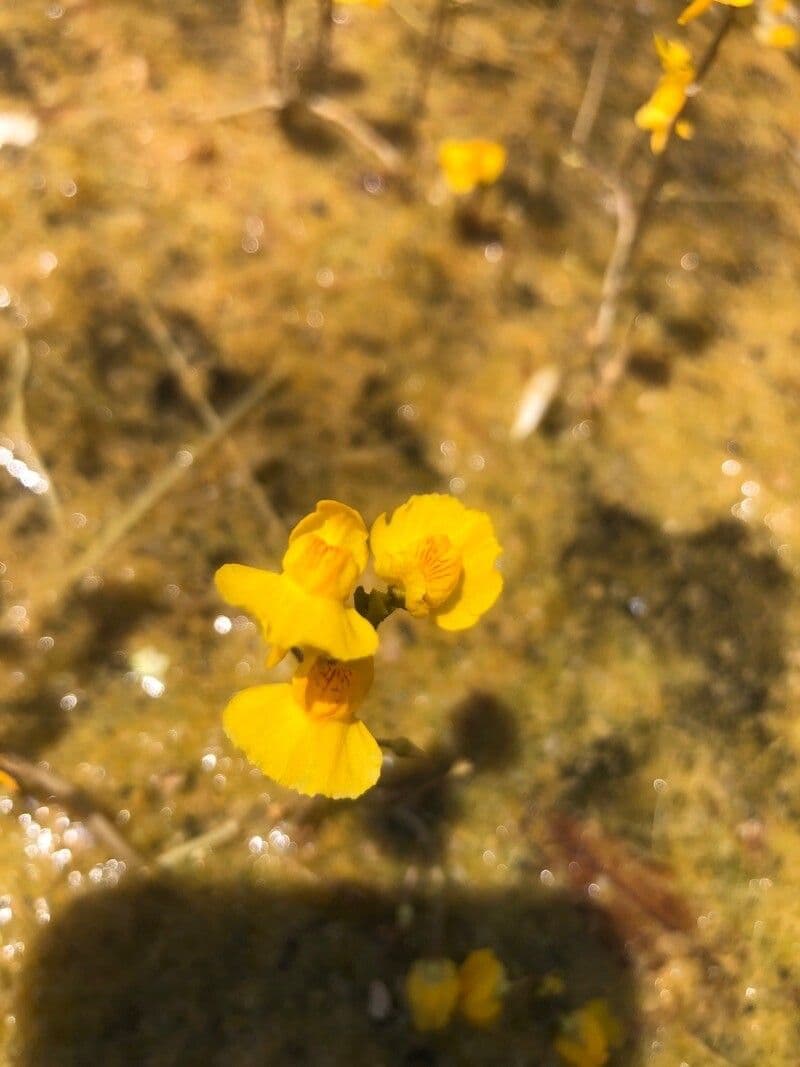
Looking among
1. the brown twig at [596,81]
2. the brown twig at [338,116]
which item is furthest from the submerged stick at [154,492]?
the brown twig at [596,81]

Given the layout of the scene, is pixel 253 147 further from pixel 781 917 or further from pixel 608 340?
pixel 781 917

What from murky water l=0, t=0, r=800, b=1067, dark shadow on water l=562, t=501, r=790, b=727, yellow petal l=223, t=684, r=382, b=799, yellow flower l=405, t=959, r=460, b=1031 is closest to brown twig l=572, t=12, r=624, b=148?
murky water l=0, t=0, r=800, b=1067

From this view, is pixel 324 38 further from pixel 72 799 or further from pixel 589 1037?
pixel 589 1037

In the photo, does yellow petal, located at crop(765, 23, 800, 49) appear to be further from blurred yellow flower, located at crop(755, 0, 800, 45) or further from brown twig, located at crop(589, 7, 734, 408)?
brown twig, located at crop(589, 7, 734, 408)

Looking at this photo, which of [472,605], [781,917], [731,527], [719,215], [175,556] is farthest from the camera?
[719,215]

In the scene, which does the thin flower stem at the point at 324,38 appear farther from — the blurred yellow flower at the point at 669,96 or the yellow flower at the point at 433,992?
the yellow flower at the point at 433,992

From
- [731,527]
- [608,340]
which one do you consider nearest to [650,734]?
[731,527]

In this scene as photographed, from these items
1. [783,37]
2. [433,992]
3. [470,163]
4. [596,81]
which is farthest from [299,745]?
[783,37]
